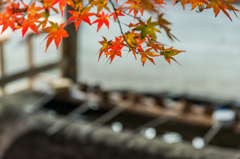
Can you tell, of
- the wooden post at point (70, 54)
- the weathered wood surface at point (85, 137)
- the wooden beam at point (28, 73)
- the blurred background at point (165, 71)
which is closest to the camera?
the weathered wood surface at point (85, 137)

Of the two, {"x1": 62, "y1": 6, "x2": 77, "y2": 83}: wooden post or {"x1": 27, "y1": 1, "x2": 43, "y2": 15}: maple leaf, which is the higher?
{"x1": 27, "y1": 1, "x2": 43, "y2": 15}: maple leaf

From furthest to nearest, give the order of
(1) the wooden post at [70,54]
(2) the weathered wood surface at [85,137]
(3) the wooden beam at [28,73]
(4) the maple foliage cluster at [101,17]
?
1. (1) the wooden post at [70,54]
2. (3) the wooden beam at [28,73]
3. (2) the weathered wood surface at [85,137]
4. (4) the maple foliage cluster at [101,17]

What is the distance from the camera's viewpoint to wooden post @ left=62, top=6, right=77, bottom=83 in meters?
2.26

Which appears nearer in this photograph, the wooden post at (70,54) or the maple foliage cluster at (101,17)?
the maple foliage cluster at (101,17)

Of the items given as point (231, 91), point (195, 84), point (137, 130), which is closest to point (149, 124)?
point (137, 130)

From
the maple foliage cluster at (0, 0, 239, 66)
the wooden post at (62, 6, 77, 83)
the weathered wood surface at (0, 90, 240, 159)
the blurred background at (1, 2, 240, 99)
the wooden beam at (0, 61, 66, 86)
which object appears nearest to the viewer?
the maple foliage cluster at (0, 0, 239, 66)

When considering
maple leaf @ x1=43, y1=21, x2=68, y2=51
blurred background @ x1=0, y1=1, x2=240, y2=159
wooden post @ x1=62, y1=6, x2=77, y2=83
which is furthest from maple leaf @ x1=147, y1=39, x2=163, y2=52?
wooden post @ x1=62, y1=6, x2=77, y2=83

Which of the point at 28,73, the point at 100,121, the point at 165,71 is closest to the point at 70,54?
the point at 28,73

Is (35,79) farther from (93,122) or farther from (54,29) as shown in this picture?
(54,29)

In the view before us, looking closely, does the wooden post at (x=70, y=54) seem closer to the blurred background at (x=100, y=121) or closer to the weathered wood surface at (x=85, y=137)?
the blurred background at (x=100, y=121)

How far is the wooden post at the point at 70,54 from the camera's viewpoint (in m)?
2.26

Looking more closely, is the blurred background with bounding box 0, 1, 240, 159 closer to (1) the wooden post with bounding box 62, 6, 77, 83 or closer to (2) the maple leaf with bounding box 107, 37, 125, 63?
(1) the wooden post with bounding box 62, 6, 77, 83

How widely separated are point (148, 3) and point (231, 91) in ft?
18.6

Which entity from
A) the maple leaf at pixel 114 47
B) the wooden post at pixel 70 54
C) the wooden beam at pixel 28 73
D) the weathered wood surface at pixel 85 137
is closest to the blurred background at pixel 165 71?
the wooden post at pixel 70 54
